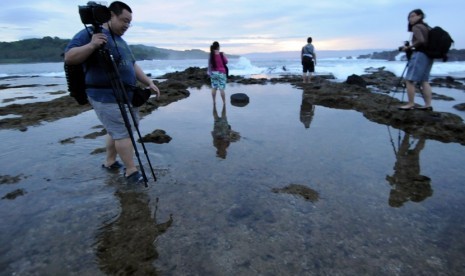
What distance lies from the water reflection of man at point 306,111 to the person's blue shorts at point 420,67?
2.66m

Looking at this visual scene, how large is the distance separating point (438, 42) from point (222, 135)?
17.9 ft

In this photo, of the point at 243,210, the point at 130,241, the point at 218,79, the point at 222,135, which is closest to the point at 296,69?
the point at 218,79

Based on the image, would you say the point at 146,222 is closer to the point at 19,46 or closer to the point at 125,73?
the point at 125,73

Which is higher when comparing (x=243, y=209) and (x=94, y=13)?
(x=94, y=13)

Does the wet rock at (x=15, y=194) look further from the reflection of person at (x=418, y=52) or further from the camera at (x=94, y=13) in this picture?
the reflection of person at (x=418, y=52)

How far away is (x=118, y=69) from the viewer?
3883 millimetres

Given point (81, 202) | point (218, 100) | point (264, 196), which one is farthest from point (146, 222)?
point (218, 100)

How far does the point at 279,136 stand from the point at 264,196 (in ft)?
9.75

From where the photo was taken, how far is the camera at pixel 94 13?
3.28 metres

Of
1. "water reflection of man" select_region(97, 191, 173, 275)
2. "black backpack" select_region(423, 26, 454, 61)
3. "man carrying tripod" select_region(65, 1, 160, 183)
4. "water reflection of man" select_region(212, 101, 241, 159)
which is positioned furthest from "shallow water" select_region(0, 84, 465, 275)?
"black backpack" select_region(423, 26, 454, 61)

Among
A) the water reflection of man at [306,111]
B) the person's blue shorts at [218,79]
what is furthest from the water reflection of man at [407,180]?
the person's blue shorts at [218,79]

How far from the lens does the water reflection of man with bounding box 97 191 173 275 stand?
2.56 m

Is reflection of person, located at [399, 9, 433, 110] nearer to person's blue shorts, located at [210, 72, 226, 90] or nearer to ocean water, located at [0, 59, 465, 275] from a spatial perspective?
ocean water, located at [0, 59, 465, 275]

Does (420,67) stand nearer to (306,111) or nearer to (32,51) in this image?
(306,111)
